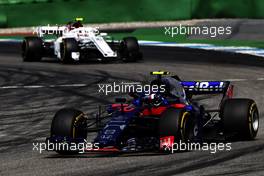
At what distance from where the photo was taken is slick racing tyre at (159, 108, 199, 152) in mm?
11000

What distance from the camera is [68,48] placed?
23719 mm

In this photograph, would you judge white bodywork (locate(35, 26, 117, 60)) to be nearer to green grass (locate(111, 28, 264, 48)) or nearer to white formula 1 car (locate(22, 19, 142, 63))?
white formula 1 car (locate(22, 19, 142, 63))

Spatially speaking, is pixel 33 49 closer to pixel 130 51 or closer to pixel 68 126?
pixel 130 51

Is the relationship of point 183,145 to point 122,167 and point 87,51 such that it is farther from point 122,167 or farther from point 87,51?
point 87,51

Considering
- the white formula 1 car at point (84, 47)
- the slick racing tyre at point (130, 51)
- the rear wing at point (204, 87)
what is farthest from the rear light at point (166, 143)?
the slick racing tyre at point (130, 51)

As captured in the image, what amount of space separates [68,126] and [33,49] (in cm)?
1378

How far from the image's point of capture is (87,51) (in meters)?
24.3

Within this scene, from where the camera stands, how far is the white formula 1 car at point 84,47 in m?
23.8

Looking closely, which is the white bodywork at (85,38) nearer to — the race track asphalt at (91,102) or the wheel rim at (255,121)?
the race track asphalt at (91,102)

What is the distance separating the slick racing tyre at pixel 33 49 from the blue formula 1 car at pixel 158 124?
42.4ft

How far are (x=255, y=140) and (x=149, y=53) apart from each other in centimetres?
1481

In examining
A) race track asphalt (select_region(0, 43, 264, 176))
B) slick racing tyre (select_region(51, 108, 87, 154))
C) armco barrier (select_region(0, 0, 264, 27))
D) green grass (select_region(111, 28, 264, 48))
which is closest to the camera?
race track asphalt (select_region(0, 43, 264, 176))

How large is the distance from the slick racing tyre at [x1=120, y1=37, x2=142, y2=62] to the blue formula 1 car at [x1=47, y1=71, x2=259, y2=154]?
11568mm

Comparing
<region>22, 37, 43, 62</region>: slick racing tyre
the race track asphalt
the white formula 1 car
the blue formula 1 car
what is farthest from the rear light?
<region>22, 37, 43, 62</region>: slick racing tyre
